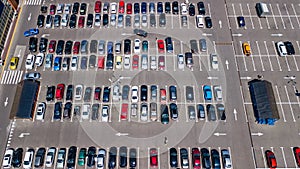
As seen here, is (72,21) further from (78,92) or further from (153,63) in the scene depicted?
(153,63)

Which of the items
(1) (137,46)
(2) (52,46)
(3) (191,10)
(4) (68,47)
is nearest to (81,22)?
(4) (68,47)

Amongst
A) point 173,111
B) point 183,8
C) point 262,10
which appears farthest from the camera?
point 183,8

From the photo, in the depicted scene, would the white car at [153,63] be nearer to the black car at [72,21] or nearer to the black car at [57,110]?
the black car at [57,110]

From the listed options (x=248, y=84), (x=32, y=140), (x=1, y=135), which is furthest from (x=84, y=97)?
(x=248, y=84)

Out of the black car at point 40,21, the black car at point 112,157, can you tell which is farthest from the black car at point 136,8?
the black car at point 112,157

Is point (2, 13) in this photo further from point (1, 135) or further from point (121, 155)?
point (121, 155)

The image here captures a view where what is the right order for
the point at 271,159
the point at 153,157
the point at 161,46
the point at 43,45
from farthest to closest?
the point at 43,45 → the point at 161,46 → the point at 153,157 → the point at 271,159

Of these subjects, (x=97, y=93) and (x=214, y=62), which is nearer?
(x=97, y=93)
